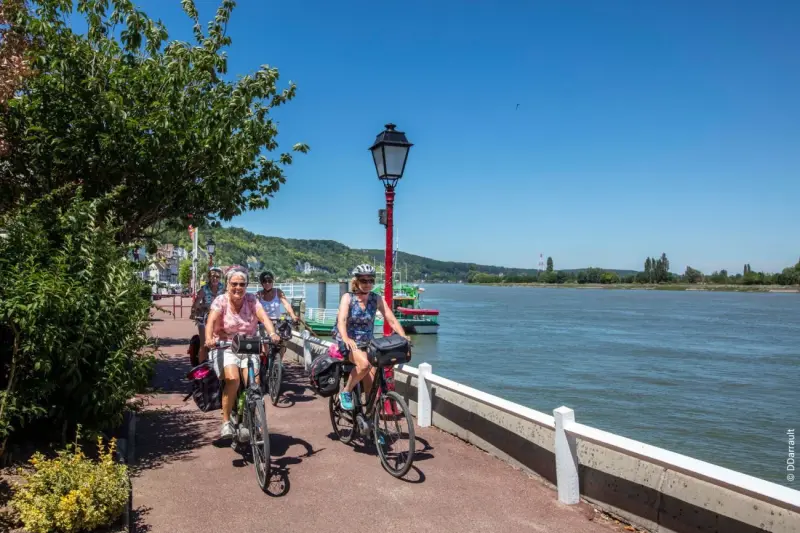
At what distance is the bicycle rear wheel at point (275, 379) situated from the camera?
8.83 meters

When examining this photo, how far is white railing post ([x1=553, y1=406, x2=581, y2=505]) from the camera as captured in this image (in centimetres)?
499

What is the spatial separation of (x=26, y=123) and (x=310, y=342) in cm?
634

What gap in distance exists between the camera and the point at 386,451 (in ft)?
18.8

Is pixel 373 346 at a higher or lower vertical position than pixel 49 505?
higher

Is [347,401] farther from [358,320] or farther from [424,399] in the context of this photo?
[424,399]

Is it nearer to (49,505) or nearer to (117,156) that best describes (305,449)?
(49,505)

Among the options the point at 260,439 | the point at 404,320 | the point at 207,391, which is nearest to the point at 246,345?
the point at 260,439

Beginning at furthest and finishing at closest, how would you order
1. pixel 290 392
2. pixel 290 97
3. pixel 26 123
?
pixel 290 97 < pixel 290 392 < pixel 26 123

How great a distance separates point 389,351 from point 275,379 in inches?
153

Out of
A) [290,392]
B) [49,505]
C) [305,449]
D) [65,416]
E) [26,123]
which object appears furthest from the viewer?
[290,392]

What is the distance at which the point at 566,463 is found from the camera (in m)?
5.02

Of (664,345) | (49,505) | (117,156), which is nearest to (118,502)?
(49,505)

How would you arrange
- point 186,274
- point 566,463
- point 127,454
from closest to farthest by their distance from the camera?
point 566,463
point 127,454
point 186,274

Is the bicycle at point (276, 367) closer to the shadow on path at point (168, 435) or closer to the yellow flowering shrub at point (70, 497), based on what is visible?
the shadow on path at point (168, 435)
